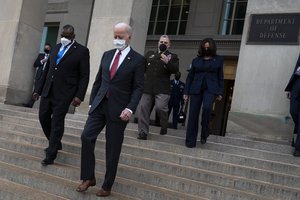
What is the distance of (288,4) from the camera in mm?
8586

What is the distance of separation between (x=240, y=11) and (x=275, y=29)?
8.46 m

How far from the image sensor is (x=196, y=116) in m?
7.31

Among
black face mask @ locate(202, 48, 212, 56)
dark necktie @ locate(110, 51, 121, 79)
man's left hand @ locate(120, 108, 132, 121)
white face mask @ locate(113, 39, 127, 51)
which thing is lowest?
man's left hand @ locate(120, 108, 132, 121)

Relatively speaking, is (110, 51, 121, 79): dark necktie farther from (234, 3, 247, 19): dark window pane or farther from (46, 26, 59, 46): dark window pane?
(46, 26, 59, 46): dark window pane

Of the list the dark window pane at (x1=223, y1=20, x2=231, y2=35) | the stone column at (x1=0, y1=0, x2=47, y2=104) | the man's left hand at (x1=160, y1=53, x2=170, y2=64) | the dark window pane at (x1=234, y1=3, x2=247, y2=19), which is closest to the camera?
the man's left hand at (x1=160, y1=53, x2=170, y2=64)

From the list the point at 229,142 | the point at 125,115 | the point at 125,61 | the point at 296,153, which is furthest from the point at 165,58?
the point at 125,115

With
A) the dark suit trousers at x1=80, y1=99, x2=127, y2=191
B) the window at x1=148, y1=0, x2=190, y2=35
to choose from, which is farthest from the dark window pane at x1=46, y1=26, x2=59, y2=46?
the dark suit trousers at x1=80, y1=99, x2=127, y2=191

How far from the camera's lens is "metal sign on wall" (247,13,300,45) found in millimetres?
8445

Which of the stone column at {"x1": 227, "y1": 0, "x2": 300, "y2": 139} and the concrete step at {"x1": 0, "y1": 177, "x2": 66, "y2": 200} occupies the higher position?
the stone column at {"x1": 227, "y1": 0, "x2": 300, "y2": 139}

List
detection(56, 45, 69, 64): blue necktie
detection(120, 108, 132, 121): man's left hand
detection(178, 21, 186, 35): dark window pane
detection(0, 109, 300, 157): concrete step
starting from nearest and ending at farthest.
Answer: detection(120, 108, 132, 121): man's left hand < detection(56, 45, 69, 64): blue necktie < detection(0, 109, 300, 157): concrete step < detection(178, 21, 186, 35): dark window pane

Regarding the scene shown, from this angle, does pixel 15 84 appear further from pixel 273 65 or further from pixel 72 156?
pixel 273 65

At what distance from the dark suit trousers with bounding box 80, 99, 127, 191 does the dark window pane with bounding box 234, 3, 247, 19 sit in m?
12.4

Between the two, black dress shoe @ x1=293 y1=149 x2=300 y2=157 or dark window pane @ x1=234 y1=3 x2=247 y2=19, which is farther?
dark window pane @ x1=234 y1=3 x2=247 y2=19

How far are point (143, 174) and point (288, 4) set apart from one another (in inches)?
189
